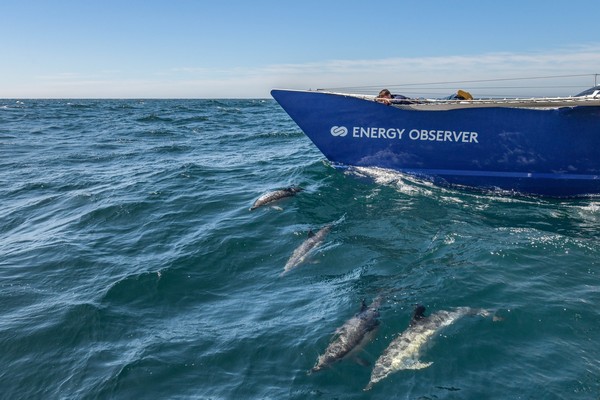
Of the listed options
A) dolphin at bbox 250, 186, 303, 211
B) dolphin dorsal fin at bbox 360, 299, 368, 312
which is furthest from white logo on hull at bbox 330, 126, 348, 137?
dolphin dorsal fin at bbox 360, 299, 368, 312

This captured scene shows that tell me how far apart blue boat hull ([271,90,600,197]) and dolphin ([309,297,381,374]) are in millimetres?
6294

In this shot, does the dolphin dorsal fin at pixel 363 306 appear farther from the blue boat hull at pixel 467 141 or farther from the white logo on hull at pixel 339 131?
the white logo on hull at pixel 339 131

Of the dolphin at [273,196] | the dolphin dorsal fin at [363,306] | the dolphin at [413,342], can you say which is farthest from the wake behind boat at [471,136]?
the dolphin dorsal fin at [363,306]

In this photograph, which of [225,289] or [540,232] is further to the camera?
[540,232]

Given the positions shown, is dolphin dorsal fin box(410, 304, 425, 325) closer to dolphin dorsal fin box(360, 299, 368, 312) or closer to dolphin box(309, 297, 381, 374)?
dolphin box(309, 297, 381, 374)

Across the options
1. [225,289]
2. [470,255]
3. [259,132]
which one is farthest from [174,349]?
[259,132]

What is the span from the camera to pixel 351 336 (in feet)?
20.8

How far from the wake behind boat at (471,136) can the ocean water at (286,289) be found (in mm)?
550

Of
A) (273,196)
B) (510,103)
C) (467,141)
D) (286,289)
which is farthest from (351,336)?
(510,103)

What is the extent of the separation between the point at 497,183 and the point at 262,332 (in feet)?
26.2

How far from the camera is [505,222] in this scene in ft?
34.2

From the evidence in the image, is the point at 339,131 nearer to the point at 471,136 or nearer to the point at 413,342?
the point at 471,136

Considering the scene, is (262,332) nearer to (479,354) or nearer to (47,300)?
(479,354)

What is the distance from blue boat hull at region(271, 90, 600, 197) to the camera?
36.2 feet
